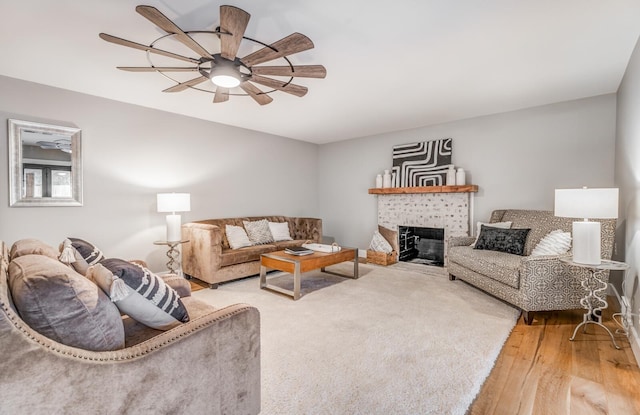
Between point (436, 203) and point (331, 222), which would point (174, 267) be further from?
point (436, 203)

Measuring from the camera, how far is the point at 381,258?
505 cm

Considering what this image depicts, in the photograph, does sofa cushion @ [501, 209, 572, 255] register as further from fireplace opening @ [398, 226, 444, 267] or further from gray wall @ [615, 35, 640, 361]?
fireplace opening @ [398, 226, 444, 267]

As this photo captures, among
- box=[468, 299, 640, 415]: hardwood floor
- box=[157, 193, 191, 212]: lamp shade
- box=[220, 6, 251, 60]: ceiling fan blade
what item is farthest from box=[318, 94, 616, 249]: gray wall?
box=[220, 6, 251, 60]: ceiling fan blade

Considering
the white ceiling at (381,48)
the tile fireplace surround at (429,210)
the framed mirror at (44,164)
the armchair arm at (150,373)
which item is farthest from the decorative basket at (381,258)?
the framed mirror at (44,164)

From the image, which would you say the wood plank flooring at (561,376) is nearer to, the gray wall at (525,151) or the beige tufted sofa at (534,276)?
the beige tufted sofa at (534,276)

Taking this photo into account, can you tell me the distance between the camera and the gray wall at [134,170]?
321 centimetres

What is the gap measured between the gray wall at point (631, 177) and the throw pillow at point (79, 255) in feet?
11.5

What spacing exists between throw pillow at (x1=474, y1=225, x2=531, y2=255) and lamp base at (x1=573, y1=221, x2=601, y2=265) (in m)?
1.02

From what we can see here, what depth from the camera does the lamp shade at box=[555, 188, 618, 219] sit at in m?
2.29

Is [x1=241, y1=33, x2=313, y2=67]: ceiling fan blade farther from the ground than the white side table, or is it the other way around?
[x1=241, y1=33, x2=313, y2=67]: ceiling fan blade

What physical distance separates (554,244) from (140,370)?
3670mm

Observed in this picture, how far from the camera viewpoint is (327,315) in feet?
9.37

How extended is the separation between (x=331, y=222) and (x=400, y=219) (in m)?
1.57

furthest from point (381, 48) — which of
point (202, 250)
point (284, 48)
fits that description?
point (202, 250)
